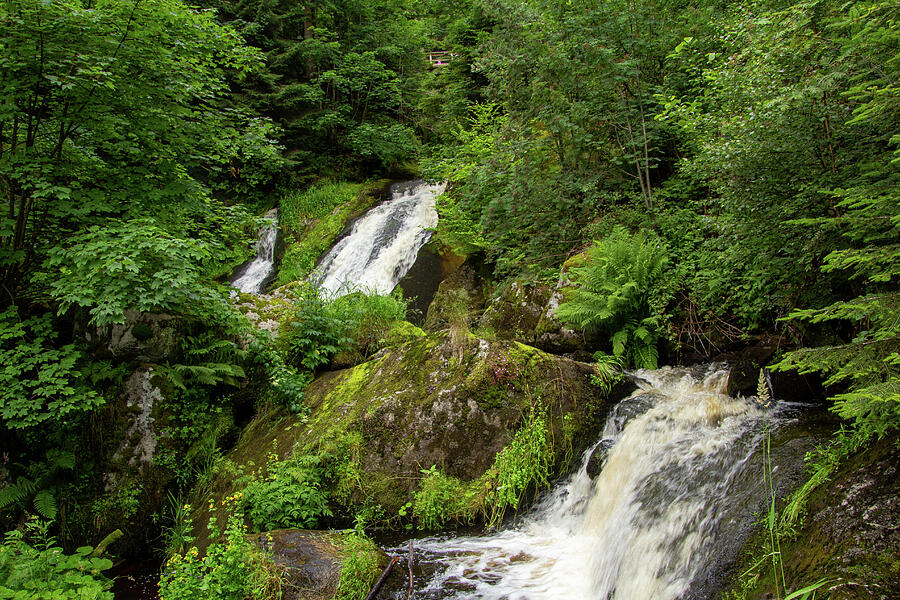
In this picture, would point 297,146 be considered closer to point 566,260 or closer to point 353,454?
point 566,260

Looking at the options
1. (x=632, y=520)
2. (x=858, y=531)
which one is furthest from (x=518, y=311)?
(x=858, y=531)

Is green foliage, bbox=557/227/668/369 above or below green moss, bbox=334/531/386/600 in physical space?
above

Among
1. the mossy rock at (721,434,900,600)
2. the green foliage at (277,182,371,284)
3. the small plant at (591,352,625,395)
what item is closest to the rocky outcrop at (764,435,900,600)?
the mossy rock at (721,434,900,600)

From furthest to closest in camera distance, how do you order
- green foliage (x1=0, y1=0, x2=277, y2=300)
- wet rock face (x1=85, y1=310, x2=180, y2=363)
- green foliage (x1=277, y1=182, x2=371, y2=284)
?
green foliage (x1=277, y1=182, x2=371, y2=284)
wet rock face (x1=85, y1=310, x2=180, y2=363)
green foliage (x1=0, y1=0, x2=277, y2=300)

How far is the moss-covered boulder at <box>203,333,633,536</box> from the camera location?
4.91 m

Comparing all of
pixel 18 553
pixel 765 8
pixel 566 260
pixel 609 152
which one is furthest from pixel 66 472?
pixel 765 8

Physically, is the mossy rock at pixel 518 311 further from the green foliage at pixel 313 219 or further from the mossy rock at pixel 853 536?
the green foliage at pixel 313 219

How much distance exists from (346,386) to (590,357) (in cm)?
335

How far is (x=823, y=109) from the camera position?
149 inches

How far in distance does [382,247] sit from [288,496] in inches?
345

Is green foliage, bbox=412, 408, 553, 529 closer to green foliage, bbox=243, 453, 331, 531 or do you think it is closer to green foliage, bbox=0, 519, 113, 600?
green foliage, bbox=243, 453, 331, 531

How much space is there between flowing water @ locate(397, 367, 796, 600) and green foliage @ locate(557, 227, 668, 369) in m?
1.20

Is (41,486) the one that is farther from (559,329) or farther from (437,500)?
(559,329)

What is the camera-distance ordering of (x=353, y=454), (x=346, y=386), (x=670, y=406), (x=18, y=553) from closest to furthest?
(x=18, y=553), (x=670, y=406), (x=353, y=454), (x=346, y=386)
